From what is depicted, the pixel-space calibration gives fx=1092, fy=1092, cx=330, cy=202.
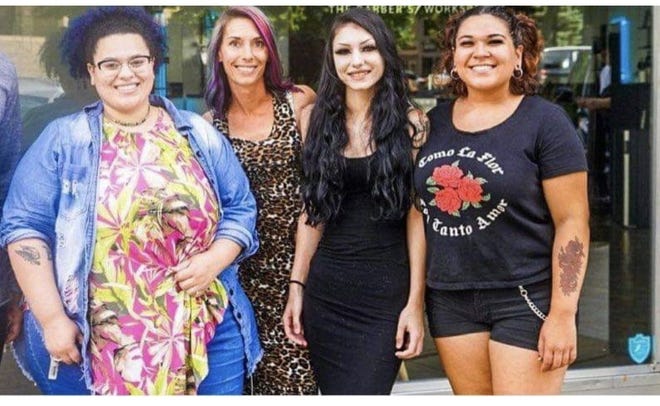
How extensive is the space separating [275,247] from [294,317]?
25cm

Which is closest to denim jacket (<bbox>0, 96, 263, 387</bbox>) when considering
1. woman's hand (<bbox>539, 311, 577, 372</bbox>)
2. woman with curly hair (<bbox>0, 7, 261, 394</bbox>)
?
woman with curly hair (<bbox>0, 7, 261, 394</bbox>)

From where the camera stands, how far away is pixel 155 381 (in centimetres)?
369

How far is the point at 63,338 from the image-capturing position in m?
3.64

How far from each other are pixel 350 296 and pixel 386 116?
613 millimetres

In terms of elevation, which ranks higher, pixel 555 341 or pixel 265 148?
pixel 265 148

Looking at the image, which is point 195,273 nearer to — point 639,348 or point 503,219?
point 503,219

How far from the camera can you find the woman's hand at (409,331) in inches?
144

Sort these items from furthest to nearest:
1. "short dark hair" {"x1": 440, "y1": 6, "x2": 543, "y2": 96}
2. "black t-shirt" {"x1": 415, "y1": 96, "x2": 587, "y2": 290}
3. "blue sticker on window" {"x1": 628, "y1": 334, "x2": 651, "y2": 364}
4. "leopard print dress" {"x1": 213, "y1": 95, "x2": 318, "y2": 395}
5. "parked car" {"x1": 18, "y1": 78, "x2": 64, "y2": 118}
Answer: "blue sticker on window" {"x1": 628, "y1": 334, "x2": 651, "y2": 364}, "parked car" {"x1": 18, "y1": 78, "x2": 64, "y2": 118}, "leopard print dress" {"x1": 213, "y1": 95, "x2": 318, "y2": 395}, "short dark hair" {"x1": 440, "y1": 6, "x2": 543, "y2": 96}, "black t-shirt" {"x1": 415, "y1": 96, "x2": 587, "y2": 290}

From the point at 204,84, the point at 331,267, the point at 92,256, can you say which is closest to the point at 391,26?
the point at 204,84

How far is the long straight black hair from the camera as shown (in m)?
3.56

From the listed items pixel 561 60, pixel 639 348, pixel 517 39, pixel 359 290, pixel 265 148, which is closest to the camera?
Answer: pixel 517 39

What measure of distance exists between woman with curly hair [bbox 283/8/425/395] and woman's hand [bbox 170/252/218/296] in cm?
36

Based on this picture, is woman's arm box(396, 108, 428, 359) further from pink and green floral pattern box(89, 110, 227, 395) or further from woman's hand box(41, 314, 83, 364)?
woman's hand box(41, 314, 83, 364)

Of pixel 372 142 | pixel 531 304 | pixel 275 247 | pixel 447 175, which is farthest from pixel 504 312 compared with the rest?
pixel 275 247
